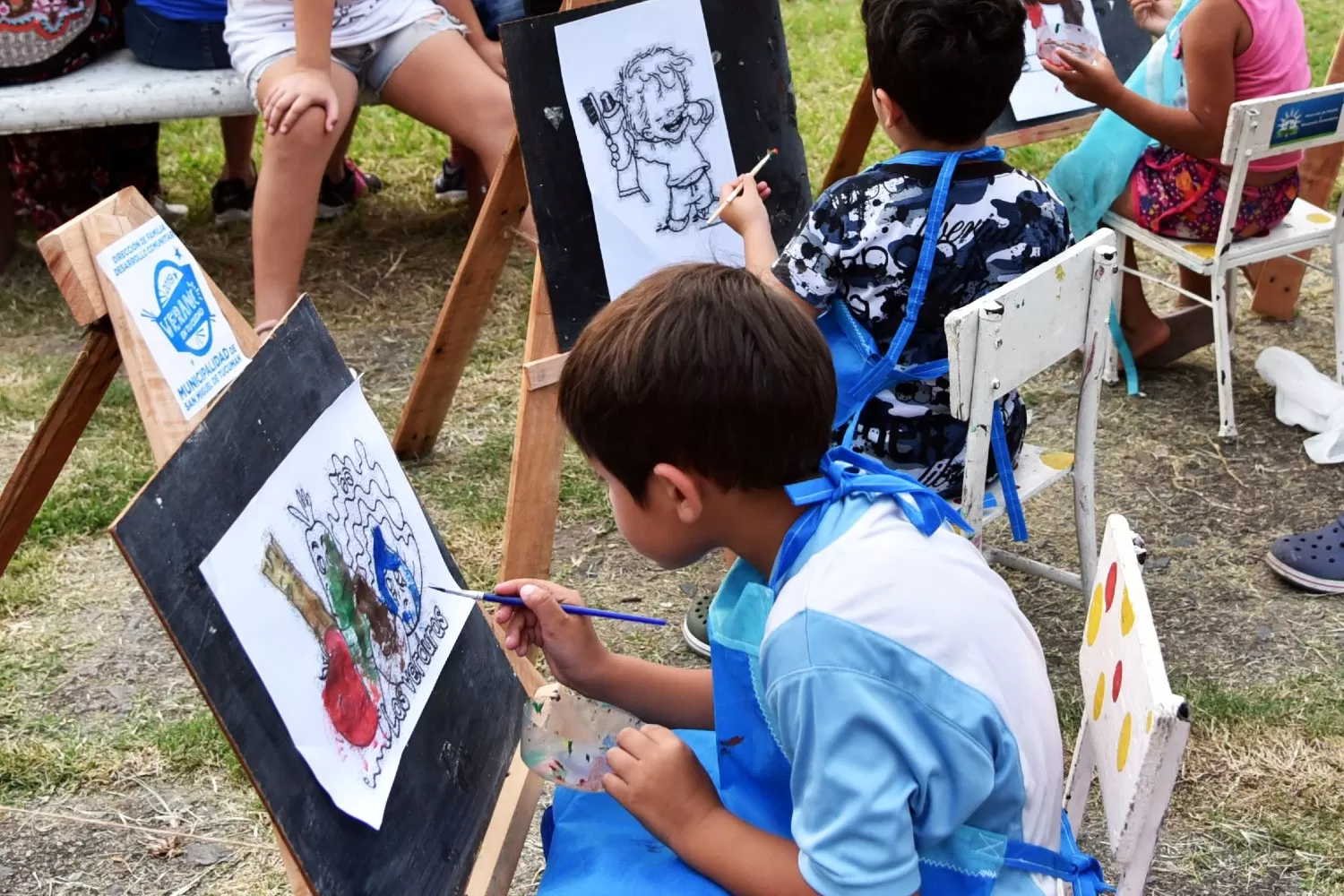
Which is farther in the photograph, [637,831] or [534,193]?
[534,193]

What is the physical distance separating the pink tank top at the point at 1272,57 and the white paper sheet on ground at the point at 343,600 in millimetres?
2420

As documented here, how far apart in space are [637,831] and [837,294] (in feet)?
3.46

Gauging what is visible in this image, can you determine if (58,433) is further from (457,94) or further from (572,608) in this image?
(457,94)

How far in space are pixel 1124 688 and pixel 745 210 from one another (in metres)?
1.37

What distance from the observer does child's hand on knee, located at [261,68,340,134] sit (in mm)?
3268

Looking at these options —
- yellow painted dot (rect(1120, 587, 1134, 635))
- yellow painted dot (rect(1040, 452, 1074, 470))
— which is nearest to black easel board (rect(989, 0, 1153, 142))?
yellow painted dot (rect(1040, 452, 1074, 470))

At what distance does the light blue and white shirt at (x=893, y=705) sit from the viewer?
1.19 m

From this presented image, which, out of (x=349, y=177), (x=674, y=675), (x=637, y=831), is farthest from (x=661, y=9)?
(x=349, y=177)

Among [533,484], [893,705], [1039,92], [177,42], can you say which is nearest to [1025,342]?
[533,484]

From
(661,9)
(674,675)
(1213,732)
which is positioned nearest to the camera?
(674,675)

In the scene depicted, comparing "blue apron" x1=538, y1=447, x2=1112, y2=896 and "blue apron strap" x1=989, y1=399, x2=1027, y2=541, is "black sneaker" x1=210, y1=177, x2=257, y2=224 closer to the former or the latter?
"blue apron strap" x1=989, y1=399, x2=1027, y2=541

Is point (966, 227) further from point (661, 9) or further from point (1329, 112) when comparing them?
point (1329, 112)

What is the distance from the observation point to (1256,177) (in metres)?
3.41

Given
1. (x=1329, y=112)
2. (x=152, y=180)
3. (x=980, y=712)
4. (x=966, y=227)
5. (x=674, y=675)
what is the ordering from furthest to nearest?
(x=152, y=180), (x=1329, y=112), (x=966, y=227), (x=674, y=675), (x=980, y=712)
